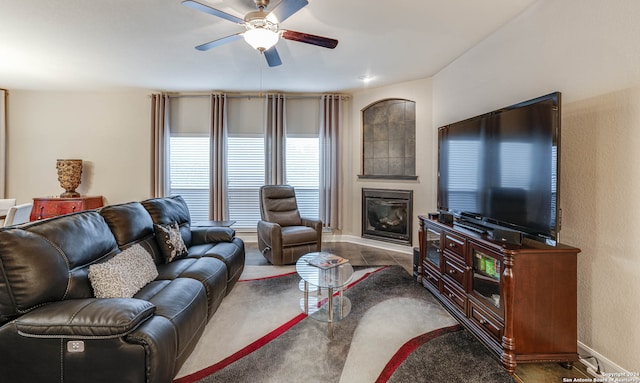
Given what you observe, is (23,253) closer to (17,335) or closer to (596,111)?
(17,335)

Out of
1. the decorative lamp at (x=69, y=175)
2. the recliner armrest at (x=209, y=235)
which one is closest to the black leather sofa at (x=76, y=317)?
the recliner armrest at (x=209, y=235)

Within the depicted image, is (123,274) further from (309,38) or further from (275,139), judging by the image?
(275,139)

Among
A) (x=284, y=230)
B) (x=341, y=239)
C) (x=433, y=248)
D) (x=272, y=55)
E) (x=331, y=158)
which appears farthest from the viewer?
(x=341, y=239)

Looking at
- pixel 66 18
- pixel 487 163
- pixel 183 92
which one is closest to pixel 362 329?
pixel 487 163

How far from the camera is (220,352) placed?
204 cm

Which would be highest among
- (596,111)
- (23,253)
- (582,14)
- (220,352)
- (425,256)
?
(582,14)

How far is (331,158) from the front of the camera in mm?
5078

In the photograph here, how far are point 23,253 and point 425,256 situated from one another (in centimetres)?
329

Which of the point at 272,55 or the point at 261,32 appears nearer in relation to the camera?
the point at 261,32

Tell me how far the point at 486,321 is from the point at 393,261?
80.3 inches

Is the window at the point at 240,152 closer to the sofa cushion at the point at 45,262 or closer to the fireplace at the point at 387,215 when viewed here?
the fireplace at the point at 387,215

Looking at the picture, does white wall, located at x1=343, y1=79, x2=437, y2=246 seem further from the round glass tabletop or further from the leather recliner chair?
the round glass tabletop

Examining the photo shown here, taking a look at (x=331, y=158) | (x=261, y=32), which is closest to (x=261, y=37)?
(x=261, y=32)

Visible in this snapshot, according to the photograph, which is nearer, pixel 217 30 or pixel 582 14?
pixel 582 14
